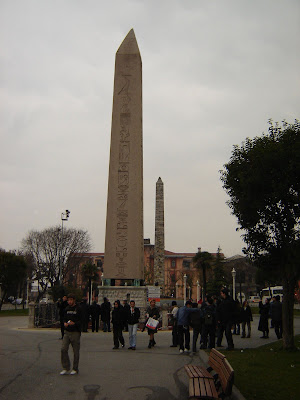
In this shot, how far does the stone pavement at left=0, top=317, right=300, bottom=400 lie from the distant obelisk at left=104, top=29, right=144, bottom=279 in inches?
306

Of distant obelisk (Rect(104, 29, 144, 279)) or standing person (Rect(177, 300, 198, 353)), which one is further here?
distant obelisk (Rect(104, 29, 144, 279))

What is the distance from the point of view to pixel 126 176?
23688 mm

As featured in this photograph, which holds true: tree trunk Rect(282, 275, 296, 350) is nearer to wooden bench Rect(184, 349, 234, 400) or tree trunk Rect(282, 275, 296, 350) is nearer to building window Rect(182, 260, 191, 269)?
wooden bench Rect(184, 349, 234, 400)

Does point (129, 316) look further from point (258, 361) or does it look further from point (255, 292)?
point (255, 292)

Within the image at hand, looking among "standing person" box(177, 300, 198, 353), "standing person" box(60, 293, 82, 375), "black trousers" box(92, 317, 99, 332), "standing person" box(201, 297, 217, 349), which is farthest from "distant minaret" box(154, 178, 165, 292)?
"standing person" box(60, 293, 82, 375)

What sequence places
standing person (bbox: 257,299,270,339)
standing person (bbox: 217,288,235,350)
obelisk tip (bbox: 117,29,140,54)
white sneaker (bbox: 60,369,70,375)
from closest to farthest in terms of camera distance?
1. white sneaker (bbox: 60,369,70,375)
2. standing person (bbox: 217,288,235,350)
3. standing person (bbox: 257,299,270,339)
4. obelisk tip (bbox: 117,29,140,54)

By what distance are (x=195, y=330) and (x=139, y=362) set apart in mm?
3227

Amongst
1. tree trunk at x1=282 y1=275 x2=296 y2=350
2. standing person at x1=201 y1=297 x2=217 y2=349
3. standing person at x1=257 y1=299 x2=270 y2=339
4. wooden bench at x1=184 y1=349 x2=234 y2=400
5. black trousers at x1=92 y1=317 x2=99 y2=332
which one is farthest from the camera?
black trousers at x1=92 y1=317 x2=99 y2=332

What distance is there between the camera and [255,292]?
335ft

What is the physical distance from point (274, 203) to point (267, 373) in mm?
5765

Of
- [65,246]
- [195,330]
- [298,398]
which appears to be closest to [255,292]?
[65,246]

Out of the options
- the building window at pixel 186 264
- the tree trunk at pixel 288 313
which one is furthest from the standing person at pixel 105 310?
the building window at pixel 186 264

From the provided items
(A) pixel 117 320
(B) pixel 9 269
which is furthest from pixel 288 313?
(B) pixel 9 269

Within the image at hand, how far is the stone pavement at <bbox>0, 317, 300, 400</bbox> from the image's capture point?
25.9 feet
